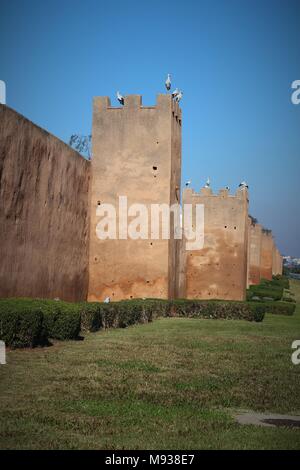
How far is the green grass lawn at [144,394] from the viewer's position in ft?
18.1

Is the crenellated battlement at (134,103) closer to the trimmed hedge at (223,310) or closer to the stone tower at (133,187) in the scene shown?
the stone tower at (133,187)

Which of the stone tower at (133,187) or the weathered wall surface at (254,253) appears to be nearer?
the stone tower at (133,187)

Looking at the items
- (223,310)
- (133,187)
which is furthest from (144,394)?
(223,310)

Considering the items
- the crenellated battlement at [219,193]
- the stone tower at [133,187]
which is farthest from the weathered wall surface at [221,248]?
the stone tower at [133,187]

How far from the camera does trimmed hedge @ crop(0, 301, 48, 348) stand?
979 cm

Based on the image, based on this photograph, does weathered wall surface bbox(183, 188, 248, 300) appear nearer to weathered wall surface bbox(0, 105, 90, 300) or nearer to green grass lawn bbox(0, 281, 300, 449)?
weathered wall surface bbox(0, 105, 90, 300)

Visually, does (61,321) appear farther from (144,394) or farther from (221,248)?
(221,248)

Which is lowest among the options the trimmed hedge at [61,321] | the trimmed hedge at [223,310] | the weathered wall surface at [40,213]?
the trimmed hedge at [223,310]

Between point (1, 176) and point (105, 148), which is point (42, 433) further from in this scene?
point (105, 148)

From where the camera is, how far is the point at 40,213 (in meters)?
15.2

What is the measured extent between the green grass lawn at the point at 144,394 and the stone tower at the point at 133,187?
25.1 feet

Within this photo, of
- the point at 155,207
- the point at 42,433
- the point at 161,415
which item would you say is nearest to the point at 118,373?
the point at 161,415

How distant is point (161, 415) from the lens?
6.37 metres
